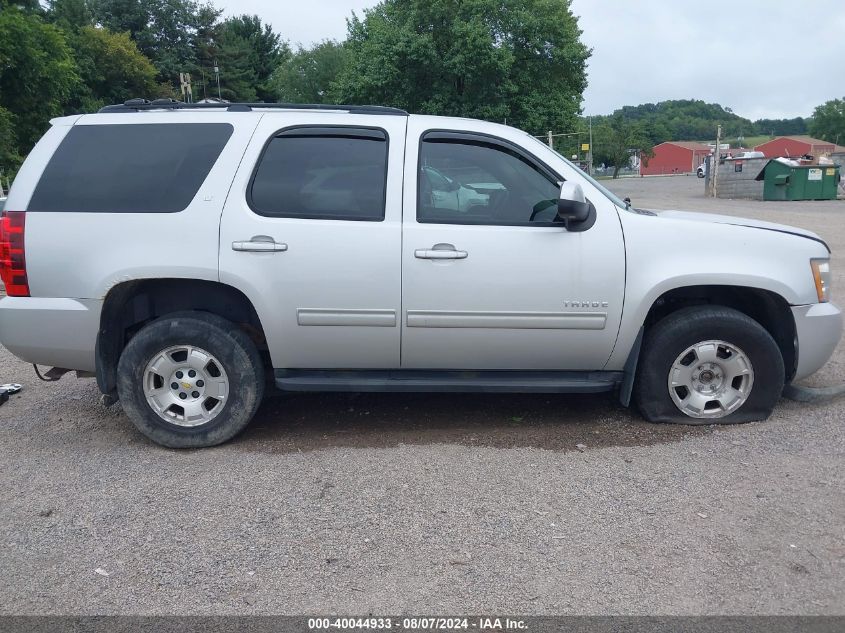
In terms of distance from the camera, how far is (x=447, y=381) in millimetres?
4355

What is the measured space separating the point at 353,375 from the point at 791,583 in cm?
253

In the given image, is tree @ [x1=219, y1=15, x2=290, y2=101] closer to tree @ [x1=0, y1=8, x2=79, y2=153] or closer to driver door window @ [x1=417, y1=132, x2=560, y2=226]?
tree @ [x1=0, y1=8, x2=79, y2=153]

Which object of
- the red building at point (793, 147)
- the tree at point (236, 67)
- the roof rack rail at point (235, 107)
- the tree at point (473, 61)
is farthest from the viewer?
the red building at point (793, 147)

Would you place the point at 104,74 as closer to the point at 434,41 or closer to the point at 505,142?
the point at 434,41

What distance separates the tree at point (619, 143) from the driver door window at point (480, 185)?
92645 mm

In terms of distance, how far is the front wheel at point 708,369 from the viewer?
435 centimetres

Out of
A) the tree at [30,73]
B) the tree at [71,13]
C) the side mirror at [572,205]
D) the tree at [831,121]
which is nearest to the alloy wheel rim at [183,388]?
the side mirror at [572,205]

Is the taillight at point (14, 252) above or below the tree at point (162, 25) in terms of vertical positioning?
below

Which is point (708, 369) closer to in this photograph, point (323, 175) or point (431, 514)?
point (431, 514)

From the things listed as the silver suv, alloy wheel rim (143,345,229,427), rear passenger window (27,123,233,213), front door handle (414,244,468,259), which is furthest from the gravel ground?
rear passenger window (27,123,233,213)

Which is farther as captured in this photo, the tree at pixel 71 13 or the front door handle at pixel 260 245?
the tree at pixel 71 13

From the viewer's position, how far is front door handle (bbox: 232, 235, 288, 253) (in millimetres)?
4133

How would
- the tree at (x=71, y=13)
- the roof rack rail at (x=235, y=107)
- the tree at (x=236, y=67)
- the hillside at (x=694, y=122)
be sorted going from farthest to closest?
1. the hillside at (x=694, y=122)
2. the tree at (x=236, y=67)
3. the tree at (x=71, y=13)
4. the roof rack rail at (x=235, y=107)

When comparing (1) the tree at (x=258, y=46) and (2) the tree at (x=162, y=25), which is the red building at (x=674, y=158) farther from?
(2) the tree at (x=162, y=25)
